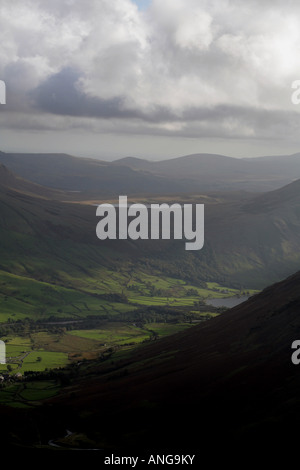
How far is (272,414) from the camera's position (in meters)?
103

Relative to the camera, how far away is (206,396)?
123500 millimetres

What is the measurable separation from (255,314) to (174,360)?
39.1 m

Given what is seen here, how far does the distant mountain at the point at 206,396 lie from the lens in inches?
3959

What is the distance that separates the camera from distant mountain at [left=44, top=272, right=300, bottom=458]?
101 metres

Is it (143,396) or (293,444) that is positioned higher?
(143,396)

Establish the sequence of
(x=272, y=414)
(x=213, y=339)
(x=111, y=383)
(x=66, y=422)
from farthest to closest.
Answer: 1. (x=213, y=339)
2. (x=111, y=383)
3. (x=66, y=422)
4. (x=272, y=414)

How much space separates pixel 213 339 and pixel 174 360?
18.1 metres
